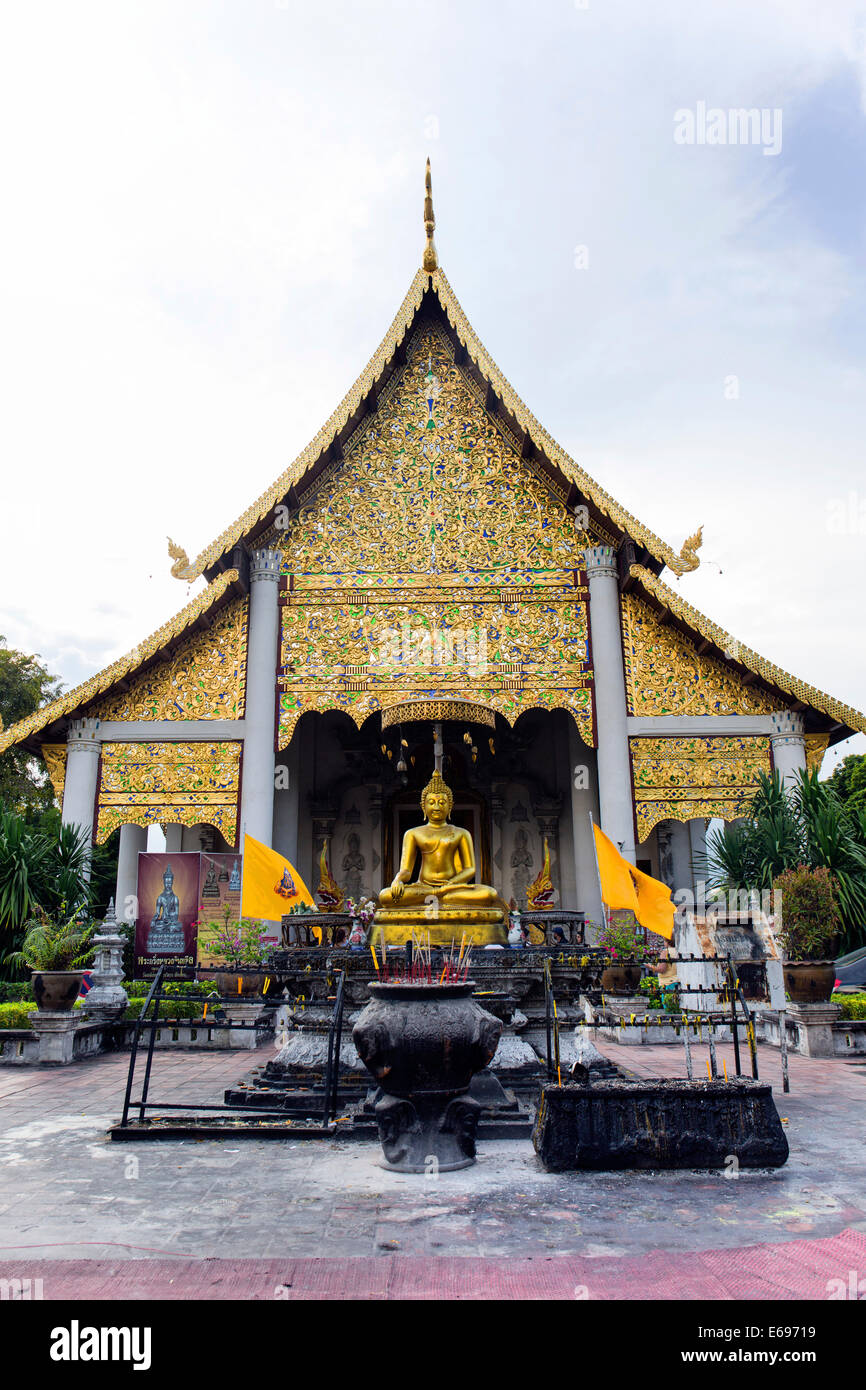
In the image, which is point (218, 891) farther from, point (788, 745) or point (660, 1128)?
point (660, 1128)

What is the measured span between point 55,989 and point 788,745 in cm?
922

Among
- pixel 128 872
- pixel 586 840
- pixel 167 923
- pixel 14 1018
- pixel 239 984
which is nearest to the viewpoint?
pixel 14 1018

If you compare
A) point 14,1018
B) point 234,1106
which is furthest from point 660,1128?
point 14,1018

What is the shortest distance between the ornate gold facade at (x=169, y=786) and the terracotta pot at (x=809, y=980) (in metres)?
6.99

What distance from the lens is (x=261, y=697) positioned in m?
12.5

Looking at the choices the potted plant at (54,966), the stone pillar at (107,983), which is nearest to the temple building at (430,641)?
the stone pillar at (107,983)

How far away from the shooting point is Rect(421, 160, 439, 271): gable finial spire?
13602 millimetres

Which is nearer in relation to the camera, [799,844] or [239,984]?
[239,984]

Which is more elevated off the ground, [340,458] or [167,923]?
[340,458]

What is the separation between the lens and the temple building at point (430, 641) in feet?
40.4

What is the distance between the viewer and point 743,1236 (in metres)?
3.30

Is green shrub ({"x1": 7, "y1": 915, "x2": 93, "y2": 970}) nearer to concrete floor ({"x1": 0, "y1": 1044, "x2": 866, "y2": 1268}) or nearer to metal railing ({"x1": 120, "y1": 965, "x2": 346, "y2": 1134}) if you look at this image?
concrete floor ({"x1": 0, "y1": 1044, "x2": 866, "y2": 1268})
